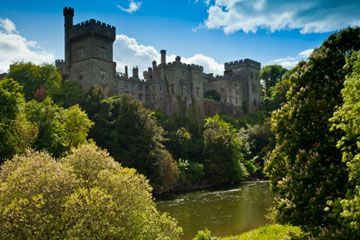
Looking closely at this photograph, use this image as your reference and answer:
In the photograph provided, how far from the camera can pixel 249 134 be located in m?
75.3

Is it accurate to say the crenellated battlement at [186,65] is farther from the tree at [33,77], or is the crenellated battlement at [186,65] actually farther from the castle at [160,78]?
the tree at [33,77]

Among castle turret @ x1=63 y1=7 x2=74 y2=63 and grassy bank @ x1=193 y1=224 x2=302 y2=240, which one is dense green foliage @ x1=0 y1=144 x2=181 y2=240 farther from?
castle turret @ x1=63 y1=7 x2=74 y2=63

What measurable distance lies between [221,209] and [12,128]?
18.6 m

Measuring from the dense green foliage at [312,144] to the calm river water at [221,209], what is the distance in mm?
10835

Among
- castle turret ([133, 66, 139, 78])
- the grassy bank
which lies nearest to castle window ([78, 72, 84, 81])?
castle turret ([133, 66, 139, 78])

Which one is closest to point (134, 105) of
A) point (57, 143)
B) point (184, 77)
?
point (57, 143)

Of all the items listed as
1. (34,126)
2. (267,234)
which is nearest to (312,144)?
(267,234)

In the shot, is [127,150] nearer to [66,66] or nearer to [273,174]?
[66,66]

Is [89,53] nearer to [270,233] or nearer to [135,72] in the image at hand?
[135,72]

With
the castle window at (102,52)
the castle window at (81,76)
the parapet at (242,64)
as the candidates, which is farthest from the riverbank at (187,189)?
the parapet at (242,64)

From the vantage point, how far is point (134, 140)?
46.3m

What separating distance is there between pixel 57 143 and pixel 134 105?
46.0 ft

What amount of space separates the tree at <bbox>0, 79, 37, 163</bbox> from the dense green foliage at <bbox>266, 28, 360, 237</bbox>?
20.2 meters

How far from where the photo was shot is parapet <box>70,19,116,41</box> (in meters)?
61.2
